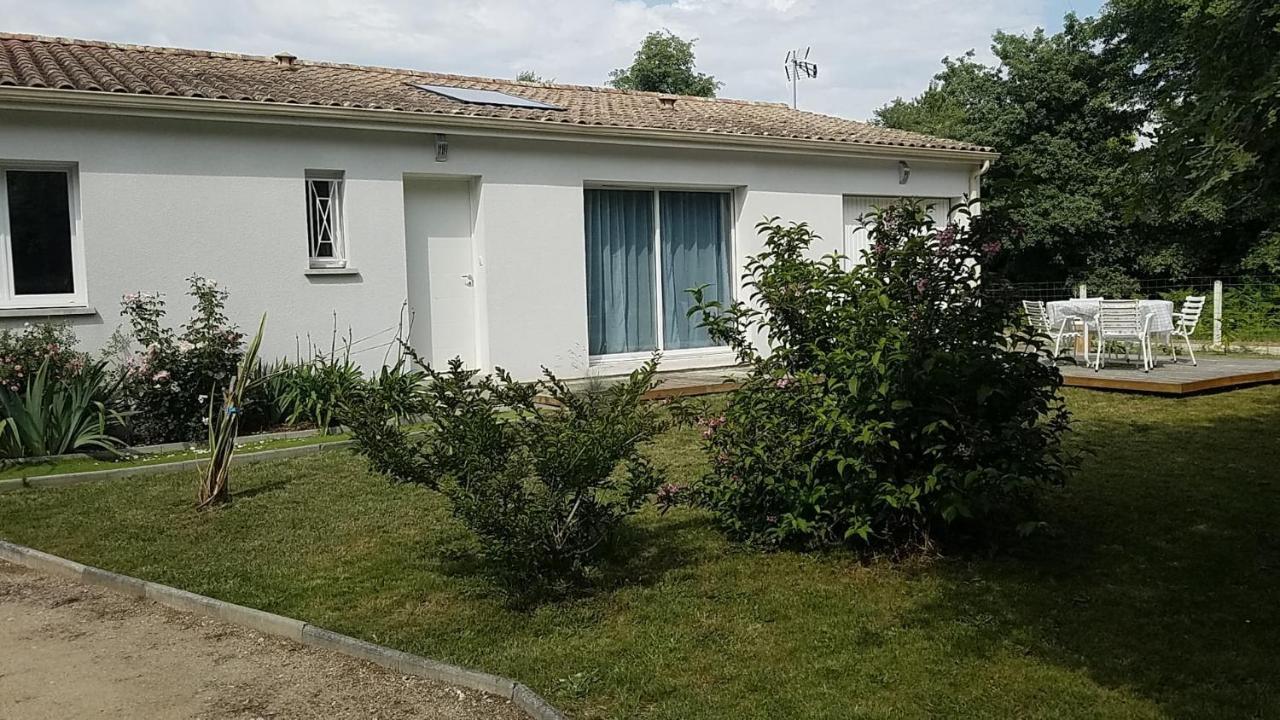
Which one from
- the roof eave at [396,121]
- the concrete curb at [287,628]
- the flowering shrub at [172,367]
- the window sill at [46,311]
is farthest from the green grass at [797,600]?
the roof eave at [396,121]

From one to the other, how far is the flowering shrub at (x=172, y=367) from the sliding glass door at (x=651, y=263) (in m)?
4.66

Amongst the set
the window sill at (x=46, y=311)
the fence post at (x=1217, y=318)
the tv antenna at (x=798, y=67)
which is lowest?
the fence post at (x=1217, y=318)

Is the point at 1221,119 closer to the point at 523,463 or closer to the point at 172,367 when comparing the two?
the point at 523,463

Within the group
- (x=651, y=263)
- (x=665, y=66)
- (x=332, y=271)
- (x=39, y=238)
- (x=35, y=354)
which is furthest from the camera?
(x=665, y=66)

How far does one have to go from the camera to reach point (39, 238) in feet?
32.4

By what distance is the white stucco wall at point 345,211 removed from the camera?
996 centimetres

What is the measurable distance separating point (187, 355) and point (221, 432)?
3049 millimetres

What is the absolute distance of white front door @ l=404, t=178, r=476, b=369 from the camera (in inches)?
469

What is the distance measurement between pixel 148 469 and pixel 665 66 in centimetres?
3349

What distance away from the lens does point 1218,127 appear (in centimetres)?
413

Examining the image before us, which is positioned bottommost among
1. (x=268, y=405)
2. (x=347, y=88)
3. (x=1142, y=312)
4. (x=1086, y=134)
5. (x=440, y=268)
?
(x=268, y=405)

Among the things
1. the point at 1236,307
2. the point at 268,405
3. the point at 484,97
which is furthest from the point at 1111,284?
the point at 268,405

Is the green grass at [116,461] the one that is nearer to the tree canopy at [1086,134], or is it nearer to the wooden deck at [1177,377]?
the wooden deck at [1177,377]

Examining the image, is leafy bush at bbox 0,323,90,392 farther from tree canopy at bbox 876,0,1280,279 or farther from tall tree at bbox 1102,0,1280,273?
tree canopy at bbox 876,0,1280,279
